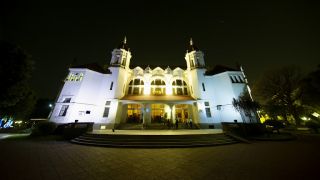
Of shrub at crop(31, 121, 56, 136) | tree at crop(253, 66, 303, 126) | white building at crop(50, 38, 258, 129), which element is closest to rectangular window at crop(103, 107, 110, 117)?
white building at crop(50, 38, 258, 129)

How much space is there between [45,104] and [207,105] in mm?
59480

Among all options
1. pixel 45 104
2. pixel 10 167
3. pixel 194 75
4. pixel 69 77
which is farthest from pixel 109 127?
pixel 45 104

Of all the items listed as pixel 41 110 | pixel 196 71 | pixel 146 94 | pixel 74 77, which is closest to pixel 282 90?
pixel 196 71

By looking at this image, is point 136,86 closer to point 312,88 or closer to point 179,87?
point 179,87

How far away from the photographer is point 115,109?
68.1 ft

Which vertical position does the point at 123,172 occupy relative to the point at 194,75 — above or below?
below

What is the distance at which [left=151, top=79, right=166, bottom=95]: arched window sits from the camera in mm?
24906

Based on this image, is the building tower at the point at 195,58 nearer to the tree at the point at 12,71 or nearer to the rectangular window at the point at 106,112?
the rectangular window at the point at 106,112

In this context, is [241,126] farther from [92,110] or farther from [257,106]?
[92,110]

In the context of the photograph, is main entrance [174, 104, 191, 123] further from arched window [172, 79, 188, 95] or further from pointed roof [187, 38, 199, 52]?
pointed roof [187, 38, 199, 52]

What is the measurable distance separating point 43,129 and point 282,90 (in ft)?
151

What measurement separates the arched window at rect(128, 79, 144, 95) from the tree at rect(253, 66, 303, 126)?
2892 centimetres

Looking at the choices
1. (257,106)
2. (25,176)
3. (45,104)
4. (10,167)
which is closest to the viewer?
(25,176)

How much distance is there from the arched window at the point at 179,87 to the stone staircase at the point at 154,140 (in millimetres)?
13325
